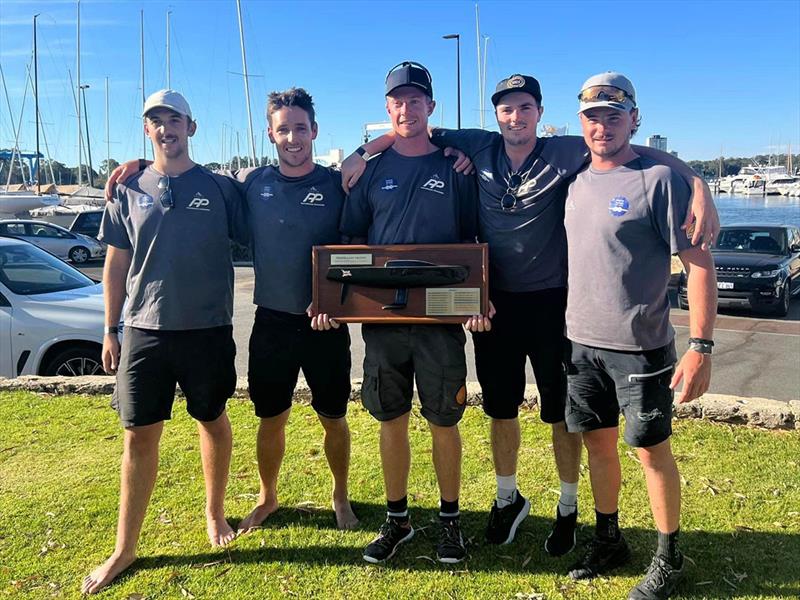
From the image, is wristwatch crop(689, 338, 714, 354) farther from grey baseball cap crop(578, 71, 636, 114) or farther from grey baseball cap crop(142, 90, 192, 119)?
grey baseball cap crop(142, 90, 192, 119)

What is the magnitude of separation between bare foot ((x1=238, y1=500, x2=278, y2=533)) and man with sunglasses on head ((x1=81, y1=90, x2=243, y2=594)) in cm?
62

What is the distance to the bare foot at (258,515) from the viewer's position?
3.87 meters

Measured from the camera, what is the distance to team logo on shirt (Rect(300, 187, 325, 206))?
3.63 m

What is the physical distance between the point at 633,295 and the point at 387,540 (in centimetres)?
191

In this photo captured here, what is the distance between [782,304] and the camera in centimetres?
1235

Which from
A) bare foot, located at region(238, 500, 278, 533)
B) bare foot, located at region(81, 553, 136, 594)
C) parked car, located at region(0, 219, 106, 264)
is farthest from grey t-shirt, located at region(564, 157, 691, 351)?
parked car, located at region(0, 219, 106, 264)

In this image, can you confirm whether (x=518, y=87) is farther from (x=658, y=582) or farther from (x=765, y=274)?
(x=765, y=274)

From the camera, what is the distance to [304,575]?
11.1 feet

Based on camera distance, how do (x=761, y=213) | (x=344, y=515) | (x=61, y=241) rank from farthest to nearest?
(x=761, y=213)
(x=61, y=241)
(x=344, y=515)

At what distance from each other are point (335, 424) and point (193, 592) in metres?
1.19

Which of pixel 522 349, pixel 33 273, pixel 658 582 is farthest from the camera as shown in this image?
pixel 33 273

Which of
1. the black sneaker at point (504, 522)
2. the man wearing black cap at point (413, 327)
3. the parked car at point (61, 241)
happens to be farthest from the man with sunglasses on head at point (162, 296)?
the parked car at point (61, 241)

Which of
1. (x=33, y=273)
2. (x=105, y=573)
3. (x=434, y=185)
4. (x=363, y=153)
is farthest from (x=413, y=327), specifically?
(x=33, y=273)

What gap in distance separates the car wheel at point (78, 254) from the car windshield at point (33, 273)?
1591 centimetres
